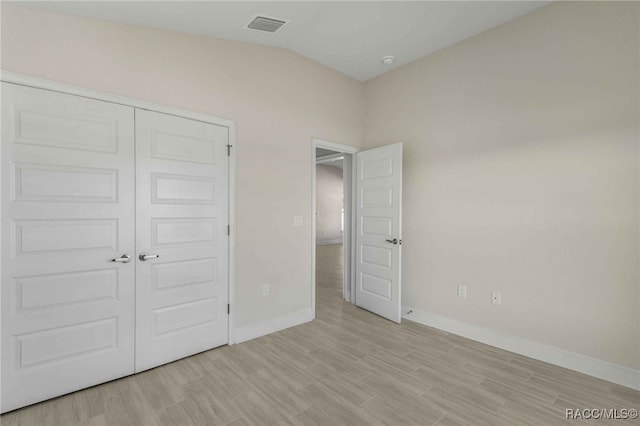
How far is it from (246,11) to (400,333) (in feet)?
11.4

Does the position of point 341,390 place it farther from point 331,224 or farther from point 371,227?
point 331,224

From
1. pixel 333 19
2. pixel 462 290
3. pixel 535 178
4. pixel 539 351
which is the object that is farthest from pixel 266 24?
pixel 539 351

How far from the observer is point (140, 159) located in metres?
2.38

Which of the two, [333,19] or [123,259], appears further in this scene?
[333,19]

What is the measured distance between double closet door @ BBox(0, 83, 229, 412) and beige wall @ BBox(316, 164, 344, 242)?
7780mm

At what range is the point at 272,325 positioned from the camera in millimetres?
3188

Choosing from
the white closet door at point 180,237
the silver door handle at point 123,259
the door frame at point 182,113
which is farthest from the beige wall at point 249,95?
the silver door handle at point 123,259

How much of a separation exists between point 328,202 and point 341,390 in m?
8.98

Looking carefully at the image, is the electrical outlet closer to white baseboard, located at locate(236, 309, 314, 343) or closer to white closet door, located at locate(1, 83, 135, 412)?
white baseboard, located at locate(236, 309, 314, 343)

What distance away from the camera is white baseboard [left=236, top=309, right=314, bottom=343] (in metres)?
2.97

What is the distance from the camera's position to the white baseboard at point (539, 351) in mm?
2230

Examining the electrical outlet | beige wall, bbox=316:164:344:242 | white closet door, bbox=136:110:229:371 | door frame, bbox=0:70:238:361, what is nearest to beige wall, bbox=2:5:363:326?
door frame, bbox=0:70:238:361

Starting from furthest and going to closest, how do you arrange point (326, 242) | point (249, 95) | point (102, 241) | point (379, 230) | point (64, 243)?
point (326, 242) → point (379, 230) → point (249, 95) → point (102, 241) → point (64, 243)

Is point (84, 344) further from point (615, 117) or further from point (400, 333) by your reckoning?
point (615, 117)
